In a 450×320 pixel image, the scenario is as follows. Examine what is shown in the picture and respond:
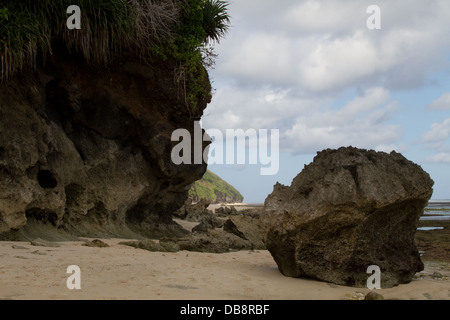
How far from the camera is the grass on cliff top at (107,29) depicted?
7.30 metres

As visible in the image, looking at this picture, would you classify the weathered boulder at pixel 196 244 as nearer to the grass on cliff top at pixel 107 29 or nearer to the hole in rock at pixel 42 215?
the hole in rock at pixel 42 215

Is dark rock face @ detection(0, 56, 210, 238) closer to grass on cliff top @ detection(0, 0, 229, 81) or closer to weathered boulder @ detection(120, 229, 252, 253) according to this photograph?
grass on cliff top @ detection(0, 0, 229, 81)

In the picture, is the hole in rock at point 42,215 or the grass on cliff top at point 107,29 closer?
the grass on cliff top at point 107,29

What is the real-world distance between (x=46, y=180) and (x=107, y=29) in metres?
3.28

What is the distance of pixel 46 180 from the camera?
27.2 feet

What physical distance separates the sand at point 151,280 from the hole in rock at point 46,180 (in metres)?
1.98

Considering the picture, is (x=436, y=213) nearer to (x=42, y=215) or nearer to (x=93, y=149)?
(x=93, y=149)

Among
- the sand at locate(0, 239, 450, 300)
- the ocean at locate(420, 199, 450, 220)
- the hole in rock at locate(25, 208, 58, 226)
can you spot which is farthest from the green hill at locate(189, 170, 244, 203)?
the sand at locate(0, 239, 450, 300)

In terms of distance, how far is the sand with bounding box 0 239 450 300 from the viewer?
413cm

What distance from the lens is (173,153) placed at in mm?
11016

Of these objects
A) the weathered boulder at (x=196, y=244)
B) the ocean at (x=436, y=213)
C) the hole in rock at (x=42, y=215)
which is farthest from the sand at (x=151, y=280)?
the ocean at (x=436, y=213)

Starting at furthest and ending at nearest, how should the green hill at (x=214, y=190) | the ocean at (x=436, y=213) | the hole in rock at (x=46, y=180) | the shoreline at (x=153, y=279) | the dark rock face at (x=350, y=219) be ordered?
the green hill at (x=214, y=190), the ocean at (x=436, y=213), the hole in rock at (x=46, y=180), the dark rock face at (x=350, y=219), the shoreline at (x=153, y=279)
